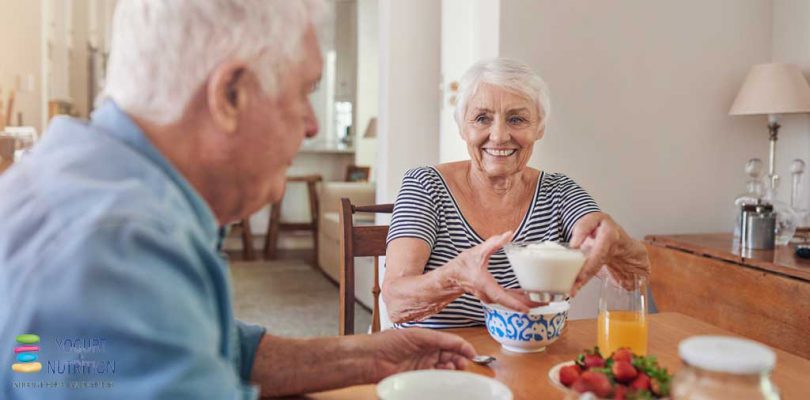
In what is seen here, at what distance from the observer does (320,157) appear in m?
7.40

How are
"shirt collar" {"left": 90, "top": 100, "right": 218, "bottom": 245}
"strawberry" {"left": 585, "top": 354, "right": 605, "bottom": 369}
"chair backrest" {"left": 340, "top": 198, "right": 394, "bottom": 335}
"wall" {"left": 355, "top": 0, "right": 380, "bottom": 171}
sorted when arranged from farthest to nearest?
1. "wall" {"left": 355, "top": 0, "right": 380, "bottom": 171}
2. "chair backrest" {"left": 340, "top": 198, "right": 394, "bottom": 335}
3. "strawberry" {"left": 585, "top": 354, "right": 605, "bottom": 369}
4. "shirt collar" {"left": 90, "top": 100, "right": 218, "bottom": 245}

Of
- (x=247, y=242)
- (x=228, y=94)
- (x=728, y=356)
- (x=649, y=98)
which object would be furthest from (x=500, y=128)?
(x=247, y=242)

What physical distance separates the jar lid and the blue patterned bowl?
688 millimetres

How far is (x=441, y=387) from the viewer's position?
96 cm

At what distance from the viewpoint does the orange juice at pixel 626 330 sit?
3.90 ft

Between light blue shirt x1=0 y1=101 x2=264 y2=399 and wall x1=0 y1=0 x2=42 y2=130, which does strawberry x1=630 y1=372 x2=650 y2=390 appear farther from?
wall x1=0 y1=0 x2=42 y2=130

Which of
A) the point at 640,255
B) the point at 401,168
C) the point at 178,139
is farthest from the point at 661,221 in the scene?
the point at 178,139

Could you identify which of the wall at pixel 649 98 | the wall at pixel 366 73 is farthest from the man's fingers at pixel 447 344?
the wall at pixel 366 73

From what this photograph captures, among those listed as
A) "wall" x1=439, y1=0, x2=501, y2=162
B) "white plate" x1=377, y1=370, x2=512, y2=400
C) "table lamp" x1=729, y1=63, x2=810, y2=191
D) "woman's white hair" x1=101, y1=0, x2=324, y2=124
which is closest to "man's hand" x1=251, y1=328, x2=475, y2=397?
"white plate" x1=377, y1=370, x2=512, y2=400

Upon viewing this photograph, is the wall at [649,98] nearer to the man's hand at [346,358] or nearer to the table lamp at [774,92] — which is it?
the table lamp at [774,92]

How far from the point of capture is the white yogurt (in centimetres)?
109

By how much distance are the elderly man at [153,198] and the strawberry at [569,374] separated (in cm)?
51

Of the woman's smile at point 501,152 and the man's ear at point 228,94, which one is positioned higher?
the man's ear at point 228,94

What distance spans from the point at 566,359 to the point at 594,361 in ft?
0.68
